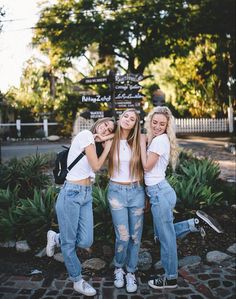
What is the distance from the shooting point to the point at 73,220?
3.34 m

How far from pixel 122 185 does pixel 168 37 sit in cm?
1600

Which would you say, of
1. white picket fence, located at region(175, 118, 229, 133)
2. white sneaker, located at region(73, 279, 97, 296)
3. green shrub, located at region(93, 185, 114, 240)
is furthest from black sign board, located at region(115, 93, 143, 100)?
white picket fence, located at region(175, 118, 229, 133)

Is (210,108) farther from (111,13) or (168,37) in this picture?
(111,13)

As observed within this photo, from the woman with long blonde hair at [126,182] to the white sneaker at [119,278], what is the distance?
0.39 ft

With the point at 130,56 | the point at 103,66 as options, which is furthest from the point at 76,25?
the point at 103,66

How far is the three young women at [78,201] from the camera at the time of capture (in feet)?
10.9

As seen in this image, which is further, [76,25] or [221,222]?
[76,25]

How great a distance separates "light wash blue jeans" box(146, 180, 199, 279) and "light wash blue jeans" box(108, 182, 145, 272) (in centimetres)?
14

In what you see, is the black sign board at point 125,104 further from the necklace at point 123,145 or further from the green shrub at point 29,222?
the necklace at point 123,145

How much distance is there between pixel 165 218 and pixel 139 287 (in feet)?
3.00

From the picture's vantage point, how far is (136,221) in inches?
138

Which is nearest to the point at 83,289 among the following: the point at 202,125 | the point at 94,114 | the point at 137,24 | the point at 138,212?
the point at 138,212

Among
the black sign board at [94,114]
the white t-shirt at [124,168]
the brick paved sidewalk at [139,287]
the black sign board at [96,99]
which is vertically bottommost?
the brick paved sidewalk at [139,287]

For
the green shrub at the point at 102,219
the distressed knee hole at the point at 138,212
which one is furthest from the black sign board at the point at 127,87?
the distressed knee hole at the point at 138,212
